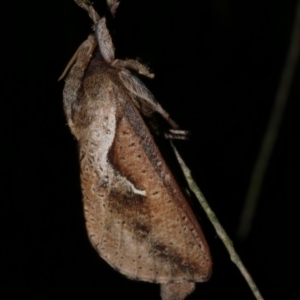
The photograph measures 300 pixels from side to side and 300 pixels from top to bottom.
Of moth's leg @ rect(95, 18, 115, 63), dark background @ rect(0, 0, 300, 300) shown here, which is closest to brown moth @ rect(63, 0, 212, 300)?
moth's leg @ rect(95, 18, 115, 63)

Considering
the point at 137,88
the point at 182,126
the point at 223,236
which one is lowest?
the point at 182,126

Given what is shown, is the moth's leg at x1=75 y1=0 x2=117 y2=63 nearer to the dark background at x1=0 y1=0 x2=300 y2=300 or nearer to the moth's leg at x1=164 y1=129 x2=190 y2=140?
the moth's leg at x1=164 y1=129 x2=190 y2=140

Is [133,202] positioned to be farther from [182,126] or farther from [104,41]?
[182,126]

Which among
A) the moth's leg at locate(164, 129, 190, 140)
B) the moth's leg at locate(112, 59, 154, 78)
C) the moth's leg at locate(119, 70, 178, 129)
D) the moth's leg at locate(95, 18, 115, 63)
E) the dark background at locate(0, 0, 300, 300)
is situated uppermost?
the moth's leg at locate(95, 18, 115, 63)

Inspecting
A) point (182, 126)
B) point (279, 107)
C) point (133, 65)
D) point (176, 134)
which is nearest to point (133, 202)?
point (176, 134)

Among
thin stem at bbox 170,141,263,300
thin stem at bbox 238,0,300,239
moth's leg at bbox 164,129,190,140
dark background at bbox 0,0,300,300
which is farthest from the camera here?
dark background at bbox 0,0,300,300

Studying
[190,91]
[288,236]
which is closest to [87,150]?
[190,91]
